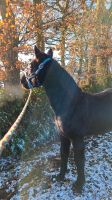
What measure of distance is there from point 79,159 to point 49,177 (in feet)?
3.40

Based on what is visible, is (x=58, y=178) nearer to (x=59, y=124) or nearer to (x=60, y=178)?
(x=60, y=178)

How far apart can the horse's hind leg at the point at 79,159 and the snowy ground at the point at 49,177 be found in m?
0.13

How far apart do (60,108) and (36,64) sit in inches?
34.2

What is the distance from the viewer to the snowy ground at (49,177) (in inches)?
217

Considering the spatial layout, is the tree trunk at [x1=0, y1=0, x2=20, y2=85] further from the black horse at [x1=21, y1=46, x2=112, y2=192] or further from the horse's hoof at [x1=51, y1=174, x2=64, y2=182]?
the horse's hoof at [x1=51, y1=174, x2=64, y2=182]

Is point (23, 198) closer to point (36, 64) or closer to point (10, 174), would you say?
point (10, 174)

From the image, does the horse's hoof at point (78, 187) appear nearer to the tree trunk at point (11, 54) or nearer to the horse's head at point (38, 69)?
the horse's head at point (38, 69)

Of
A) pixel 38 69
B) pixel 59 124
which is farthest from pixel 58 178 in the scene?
pixel 38 69

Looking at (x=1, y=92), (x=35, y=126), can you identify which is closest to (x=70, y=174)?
(x=35, y=126)

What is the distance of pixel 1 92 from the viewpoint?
27.0 ft

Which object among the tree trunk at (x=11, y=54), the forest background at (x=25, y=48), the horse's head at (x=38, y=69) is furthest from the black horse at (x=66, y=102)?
the tree trunk at (x=11, y=54)

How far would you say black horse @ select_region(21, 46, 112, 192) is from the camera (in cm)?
517

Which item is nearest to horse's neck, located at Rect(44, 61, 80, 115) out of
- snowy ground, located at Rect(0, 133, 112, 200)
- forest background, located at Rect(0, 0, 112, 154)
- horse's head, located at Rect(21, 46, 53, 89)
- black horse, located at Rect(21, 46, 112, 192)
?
black horse, located at Rect(21, 46, 112, 192)

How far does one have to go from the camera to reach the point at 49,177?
6133 millimetres
